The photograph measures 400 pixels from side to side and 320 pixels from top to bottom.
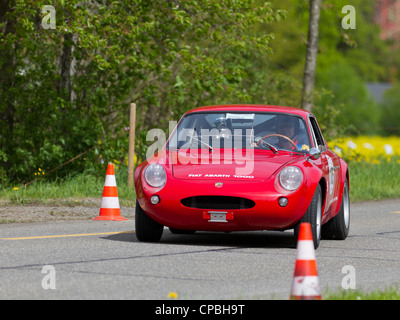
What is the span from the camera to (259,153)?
10.5 m

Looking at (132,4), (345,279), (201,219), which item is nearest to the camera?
(345,279)

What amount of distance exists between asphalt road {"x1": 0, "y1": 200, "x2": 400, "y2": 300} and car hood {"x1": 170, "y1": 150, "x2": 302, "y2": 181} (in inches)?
29.4

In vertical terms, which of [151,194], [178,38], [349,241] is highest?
[178,38]

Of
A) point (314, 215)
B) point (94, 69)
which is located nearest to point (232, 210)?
point (314, 215)

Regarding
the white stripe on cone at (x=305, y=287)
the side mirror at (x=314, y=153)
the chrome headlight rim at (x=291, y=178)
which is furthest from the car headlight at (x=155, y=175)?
the white stripe on cone at (x=305, y=287)

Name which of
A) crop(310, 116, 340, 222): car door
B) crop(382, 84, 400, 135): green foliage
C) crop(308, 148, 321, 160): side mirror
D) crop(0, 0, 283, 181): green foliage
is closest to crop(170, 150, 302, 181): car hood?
crop(308, 148, 321, 160): side mirror

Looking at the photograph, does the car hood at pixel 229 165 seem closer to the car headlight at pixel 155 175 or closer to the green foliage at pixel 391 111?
the car headlight at pixel 155 175

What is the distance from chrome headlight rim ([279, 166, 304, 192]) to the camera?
975cm

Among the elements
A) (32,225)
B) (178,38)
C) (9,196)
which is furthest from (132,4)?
(32,225)

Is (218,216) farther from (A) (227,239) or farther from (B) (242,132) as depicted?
(B) (242,132)

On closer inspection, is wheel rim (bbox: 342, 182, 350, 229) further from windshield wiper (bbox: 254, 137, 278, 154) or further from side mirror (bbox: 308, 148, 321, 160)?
windshield wiper (bbox: 254, 137, 278, 154)

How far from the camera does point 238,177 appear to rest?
9836 millimetres

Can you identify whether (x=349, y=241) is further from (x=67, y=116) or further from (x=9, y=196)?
(x=67, y=116)

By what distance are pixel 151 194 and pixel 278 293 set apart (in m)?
3.18
